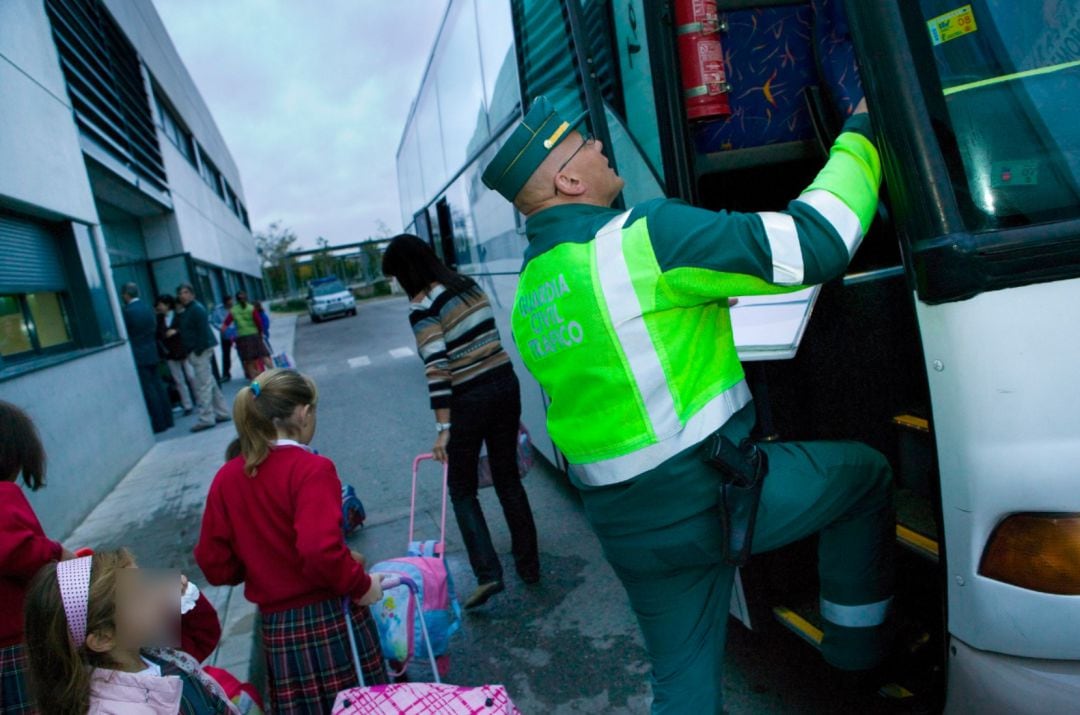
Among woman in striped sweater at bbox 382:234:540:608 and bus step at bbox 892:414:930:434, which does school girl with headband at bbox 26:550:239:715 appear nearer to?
woman in striped sweater at bbox 382:234:540:608

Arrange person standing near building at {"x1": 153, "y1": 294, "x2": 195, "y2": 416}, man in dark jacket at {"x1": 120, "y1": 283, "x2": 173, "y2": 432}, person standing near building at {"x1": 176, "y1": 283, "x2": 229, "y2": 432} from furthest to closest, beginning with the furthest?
person standing near building at {"x1": 153, "y1": 294, "x2": 195, "y2": 416} < person standing near building at {"x1": 176, "y1": 283, "x2": 229, "y2": 432} < man in dark jacket at {"x1": 120, "y1": 283, "x2": 173, "y2": 432}

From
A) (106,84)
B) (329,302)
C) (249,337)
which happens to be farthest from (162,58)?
(329,302)

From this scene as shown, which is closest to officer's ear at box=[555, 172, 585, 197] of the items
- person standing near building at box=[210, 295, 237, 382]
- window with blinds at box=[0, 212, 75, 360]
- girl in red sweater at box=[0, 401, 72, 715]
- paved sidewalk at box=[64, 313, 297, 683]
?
girl in red sweater at box=[0, 401, 72, 715]

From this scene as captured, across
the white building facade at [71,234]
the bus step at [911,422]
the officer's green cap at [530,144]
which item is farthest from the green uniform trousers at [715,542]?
the white building facade at [71,234]

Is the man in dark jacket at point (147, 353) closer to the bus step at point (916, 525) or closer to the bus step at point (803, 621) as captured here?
the bus step at point (803, 621)

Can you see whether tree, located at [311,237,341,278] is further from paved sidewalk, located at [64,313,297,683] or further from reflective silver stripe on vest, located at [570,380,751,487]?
reflective silver stripe on vest, located at [570,380,751,487]

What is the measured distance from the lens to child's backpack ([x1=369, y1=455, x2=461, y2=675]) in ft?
8.68

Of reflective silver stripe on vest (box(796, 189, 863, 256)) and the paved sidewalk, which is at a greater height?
reflective silver stripe on vest (box(796, 189, 863, 256))

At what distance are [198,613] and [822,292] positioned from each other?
7.78 ft

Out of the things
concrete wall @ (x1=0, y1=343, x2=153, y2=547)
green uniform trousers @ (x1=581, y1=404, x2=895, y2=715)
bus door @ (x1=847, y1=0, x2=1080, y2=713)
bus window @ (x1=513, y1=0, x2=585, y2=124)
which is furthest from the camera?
concrete wall @ (x1=0, y1=343, x2=153, y2=547)

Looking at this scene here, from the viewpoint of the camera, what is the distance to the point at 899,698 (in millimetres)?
1996

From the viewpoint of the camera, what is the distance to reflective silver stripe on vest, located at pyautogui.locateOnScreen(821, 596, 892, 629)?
6.53 feet

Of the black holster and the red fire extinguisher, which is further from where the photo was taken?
the red fire extinguisher

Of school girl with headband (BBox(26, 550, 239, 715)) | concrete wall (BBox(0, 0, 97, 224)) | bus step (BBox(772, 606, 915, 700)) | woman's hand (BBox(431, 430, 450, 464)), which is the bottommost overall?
bus step (BBox(772, 606, 915, 700))
